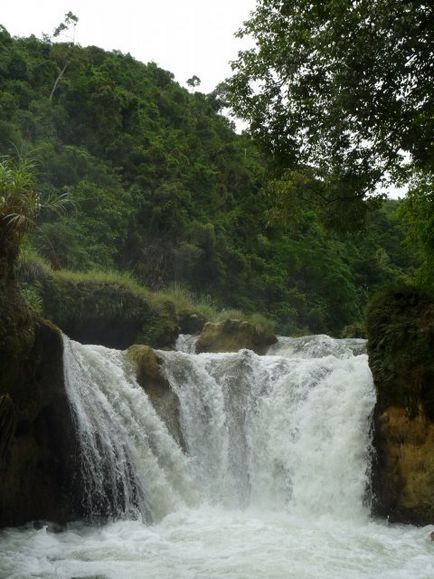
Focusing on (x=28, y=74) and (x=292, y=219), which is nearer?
(x=292, y=219)

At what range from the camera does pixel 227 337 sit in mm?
20203

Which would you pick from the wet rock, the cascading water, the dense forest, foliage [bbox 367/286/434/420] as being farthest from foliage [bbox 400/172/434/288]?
the dense forest

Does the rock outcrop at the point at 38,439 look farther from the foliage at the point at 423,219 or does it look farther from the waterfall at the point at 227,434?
the foliage at the point at 423,219

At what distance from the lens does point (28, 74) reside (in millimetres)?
32875

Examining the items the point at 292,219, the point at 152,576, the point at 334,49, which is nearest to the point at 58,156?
the point at 292,219

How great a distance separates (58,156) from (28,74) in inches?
254

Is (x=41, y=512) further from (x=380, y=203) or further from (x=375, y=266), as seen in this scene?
(x=375, y=266)

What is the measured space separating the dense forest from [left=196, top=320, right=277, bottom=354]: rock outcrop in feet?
18.1

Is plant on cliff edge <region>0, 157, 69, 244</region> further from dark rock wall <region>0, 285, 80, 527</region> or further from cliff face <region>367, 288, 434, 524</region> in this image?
cliff face <region>367, 288, 434, 524</region>

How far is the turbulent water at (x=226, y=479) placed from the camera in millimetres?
8211

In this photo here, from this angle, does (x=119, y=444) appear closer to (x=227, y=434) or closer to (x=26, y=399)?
(x=26, y=399)

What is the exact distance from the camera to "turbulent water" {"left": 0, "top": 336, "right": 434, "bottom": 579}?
26.9ft

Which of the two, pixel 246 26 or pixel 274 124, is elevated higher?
pixel 246 26

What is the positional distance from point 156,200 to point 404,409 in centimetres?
2117
